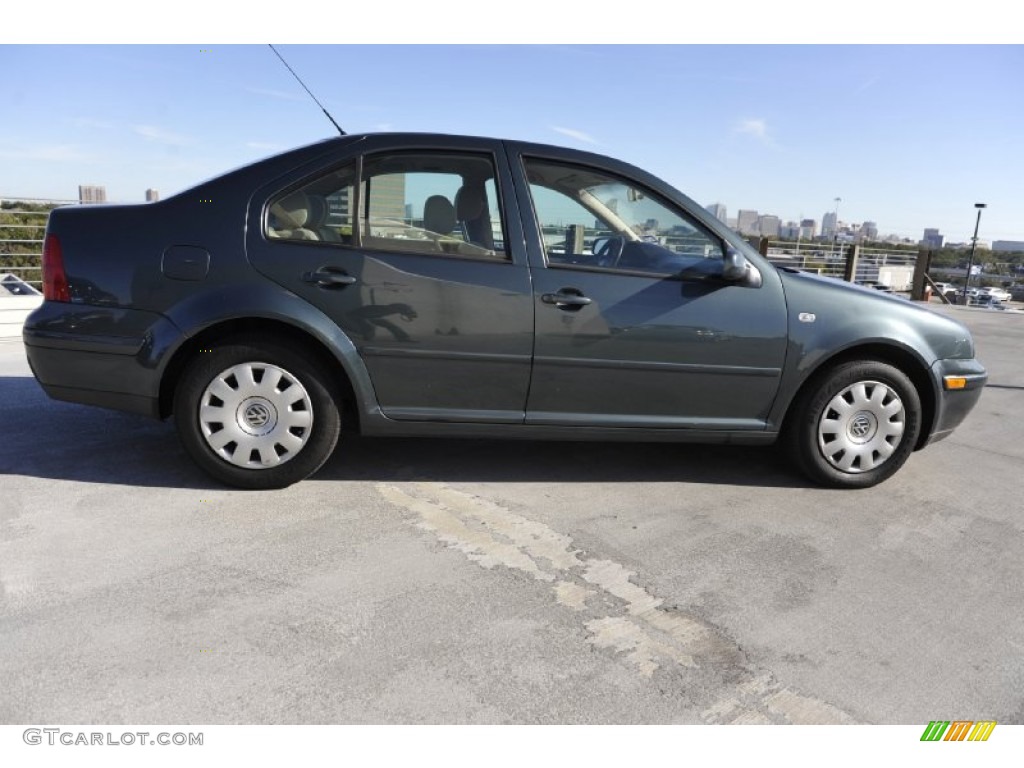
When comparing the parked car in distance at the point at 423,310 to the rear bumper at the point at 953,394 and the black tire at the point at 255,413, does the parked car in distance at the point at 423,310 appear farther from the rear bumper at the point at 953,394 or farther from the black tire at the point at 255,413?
the rear bumper at the point at 953,394

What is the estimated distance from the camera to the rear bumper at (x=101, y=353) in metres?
3.27

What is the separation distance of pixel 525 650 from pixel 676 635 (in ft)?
1.69

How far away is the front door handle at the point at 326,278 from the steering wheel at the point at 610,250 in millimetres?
1187

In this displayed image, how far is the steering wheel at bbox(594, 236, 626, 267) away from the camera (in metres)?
3.45

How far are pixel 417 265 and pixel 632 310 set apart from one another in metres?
1.02

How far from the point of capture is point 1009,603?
2.69m

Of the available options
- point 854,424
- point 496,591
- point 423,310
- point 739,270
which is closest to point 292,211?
point 423,310

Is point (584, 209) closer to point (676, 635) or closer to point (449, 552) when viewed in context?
point (449, 552)

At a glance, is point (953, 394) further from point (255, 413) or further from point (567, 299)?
point (255, 413)

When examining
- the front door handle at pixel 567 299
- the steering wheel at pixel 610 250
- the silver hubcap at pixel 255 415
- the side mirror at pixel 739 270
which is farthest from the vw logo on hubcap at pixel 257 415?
the side mirror at pixel 739 270

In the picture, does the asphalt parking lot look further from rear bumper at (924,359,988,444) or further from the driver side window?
the driver side window

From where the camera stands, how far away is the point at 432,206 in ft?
11.1

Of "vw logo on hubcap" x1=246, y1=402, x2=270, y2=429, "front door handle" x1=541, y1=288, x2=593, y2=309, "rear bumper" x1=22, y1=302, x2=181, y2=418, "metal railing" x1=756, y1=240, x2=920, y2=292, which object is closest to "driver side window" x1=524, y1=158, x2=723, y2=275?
"front door handle" x1=541, y1=288, x2=593, y2=309
